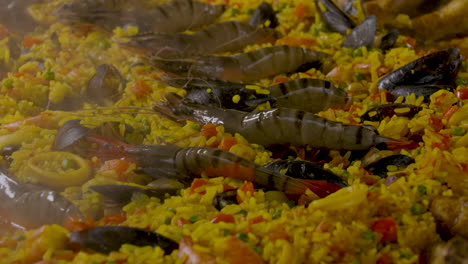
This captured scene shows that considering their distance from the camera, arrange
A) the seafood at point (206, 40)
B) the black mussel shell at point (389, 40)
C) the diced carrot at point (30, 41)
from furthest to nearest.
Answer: the diced carrot at point (30, 41) → the seafood at point (206, 40) → the black mussel shell at point (389, 40)

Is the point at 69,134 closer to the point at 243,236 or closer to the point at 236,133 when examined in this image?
the point at 236,133

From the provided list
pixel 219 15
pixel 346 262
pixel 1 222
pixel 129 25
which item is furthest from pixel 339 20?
pixel 1 222

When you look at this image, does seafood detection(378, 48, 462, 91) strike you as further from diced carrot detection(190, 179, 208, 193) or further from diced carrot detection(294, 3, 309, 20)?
diced carrot detection(190, 179, 208, 193)

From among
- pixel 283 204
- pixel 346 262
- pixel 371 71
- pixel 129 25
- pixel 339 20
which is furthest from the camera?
pixel 129 25

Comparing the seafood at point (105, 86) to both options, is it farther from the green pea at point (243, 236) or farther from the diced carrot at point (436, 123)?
the diced carrot at point (436, 123)

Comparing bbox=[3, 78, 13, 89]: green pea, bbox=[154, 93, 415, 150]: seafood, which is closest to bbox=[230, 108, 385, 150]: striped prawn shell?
bbox=[154, 93, 415, 150]: seafood

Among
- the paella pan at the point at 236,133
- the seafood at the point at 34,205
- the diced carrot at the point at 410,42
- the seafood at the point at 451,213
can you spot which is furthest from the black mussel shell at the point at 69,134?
the diced carrot at the point at 410,42

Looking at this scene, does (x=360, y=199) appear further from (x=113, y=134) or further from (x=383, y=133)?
(x=113, y=134)
